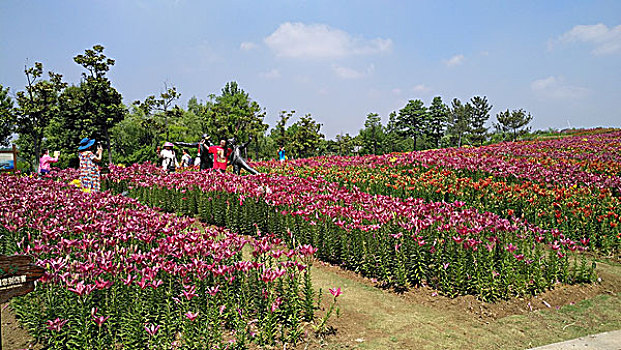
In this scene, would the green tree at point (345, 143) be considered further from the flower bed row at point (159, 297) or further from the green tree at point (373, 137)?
the flower bed row at point (159, 297)

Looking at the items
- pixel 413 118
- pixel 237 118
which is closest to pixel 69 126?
pixel 237 118

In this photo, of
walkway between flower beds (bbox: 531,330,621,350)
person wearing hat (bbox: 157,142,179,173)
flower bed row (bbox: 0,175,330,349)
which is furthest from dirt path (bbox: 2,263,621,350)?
person wearing hat (bbox: 157,142,179,173)

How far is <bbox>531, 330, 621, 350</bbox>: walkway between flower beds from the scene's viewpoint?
12.9 ft

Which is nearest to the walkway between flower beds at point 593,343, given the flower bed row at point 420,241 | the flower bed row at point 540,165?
the flower bed row at point 420,241

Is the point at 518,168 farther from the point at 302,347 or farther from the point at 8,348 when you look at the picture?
the point at 8,348

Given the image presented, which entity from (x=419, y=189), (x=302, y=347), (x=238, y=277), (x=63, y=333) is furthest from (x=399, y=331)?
(x=419, y=189)

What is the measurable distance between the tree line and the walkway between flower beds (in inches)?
1275

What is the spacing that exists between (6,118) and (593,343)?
143ft

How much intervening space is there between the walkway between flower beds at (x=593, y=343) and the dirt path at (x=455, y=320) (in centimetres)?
18

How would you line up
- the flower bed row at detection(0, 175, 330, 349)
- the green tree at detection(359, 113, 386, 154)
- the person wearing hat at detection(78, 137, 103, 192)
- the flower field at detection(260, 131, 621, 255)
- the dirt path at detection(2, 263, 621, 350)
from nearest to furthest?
the flower bed row at detection(0, 175, 330, 349) → the dirt path at detection(2, 263, 621, 350) → the flower field at detection(260, 131, 621, 255) → the person wearing hat at detection(78, 137, 103, 192) → the green tree at detection(359, 113, 386, 154)

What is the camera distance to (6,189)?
8656 mm

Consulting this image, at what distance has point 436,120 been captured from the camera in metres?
69.9

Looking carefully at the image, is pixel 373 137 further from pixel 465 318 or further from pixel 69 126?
pixel 465 318

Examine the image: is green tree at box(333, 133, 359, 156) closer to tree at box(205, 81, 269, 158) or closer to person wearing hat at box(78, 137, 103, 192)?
tree at box(205, 81, 269, 158)
